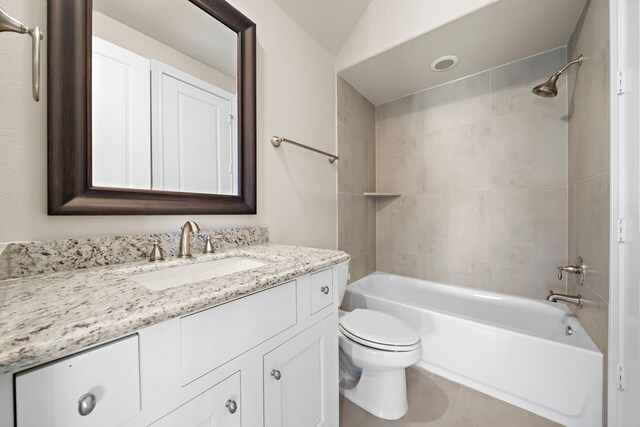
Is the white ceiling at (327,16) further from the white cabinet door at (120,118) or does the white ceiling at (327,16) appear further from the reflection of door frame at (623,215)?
the reflection of door frame at (623,215)

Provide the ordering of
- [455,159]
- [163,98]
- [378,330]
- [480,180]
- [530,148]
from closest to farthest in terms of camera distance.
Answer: [163,98]
[378,330]
[530,148]
[480,180]
[455,159]

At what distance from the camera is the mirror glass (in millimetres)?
834

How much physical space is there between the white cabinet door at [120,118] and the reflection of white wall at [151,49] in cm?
3

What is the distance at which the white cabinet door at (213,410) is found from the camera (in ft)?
1.65

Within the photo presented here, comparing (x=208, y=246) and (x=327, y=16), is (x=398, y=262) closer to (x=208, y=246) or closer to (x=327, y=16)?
(x=208, y=246)

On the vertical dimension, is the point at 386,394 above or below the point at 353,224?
below

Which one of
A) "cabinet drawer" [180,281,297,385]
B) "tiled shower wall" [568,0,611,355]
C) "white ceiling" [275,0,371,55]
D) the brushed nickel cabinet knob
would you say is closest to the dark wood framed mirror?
Result: "cabinet drawer" [180,281,297,385]

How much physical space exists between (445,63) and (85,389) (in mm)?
2426

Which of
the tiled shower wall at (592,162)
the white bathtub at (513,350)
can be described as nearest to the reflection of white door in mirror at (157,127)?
the white bathtub at (513,350)

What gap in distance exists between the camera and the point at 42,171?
722mm

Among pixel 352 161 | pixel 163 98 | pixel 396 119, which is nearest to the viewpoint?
pixel 163 98

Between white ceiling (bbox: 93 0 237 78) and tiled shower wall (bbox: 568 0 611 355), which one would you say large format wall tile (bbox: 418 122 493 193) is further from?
white ceiling (bbox: 93 0 237 78)

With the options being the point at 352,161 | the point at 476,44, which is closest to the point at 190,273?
the point at 352,161

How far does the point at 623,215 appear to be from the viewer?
0.94 m
